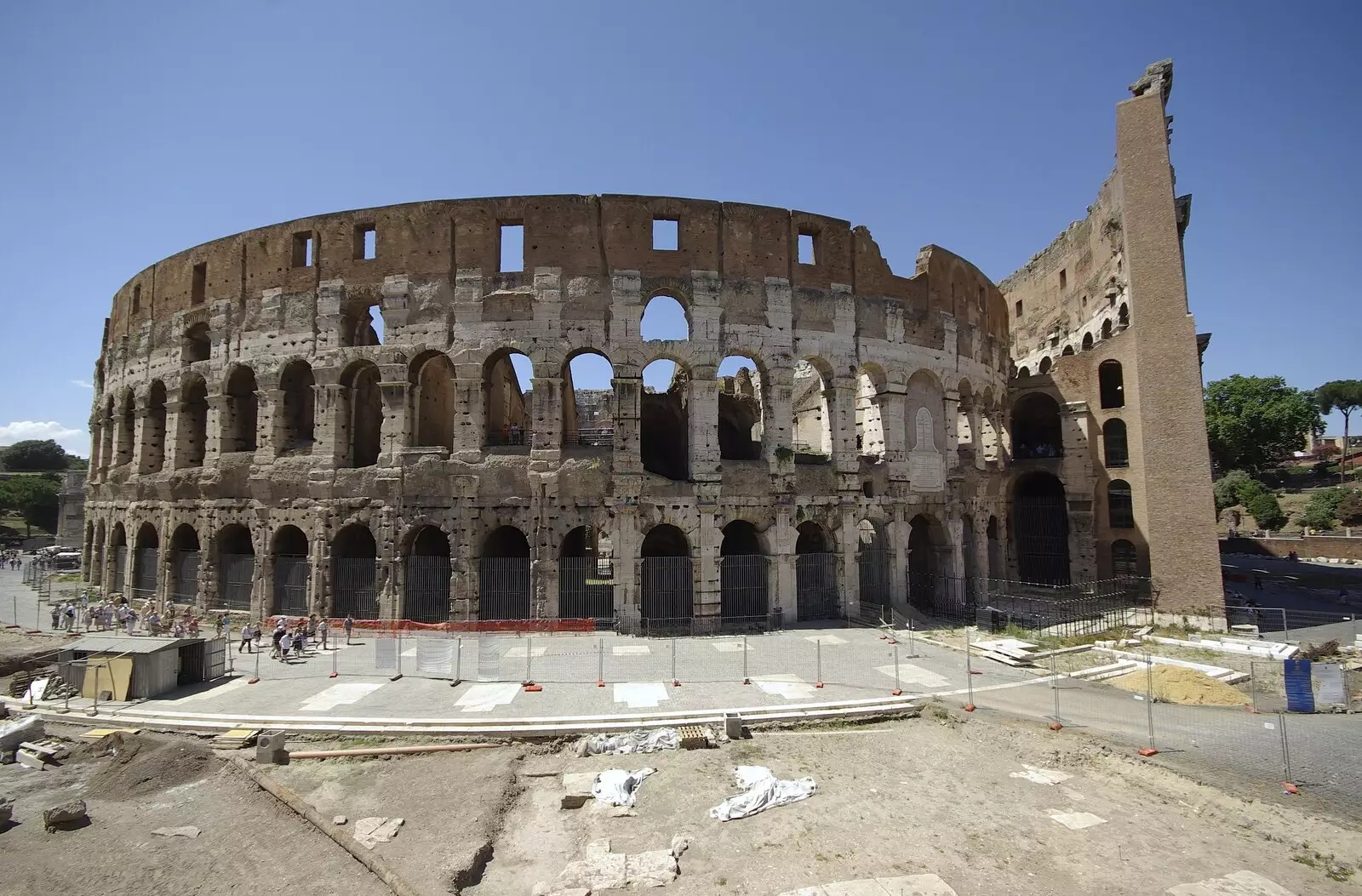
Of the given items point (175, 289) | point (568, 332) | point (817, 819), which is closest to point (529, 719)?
point (817, 819)

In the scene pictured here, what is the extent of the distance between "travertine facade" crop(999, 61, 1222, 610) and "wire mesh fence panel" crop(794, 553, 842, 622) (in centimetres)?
1178

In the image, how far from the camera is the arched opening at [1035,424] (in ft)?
101

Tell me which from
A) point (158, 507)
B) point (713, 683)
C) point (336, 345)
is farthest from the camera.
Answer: point (158, 507)

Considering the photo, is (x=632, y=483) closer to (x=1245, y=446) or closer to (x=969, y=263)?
(x=969, y=263)

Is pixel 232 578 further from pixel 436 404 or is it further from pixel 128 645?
pixel 128 645

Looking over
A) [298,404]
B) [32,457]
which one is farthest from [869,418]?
[32,457]

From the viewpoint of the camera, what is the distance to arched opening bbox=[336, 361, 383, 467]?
2052 cm

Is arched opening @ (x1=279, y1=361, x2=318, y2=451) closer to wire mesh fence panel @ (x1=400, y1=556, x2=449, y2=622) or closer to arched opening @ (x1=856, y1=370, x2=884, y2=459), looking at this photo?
wire mesh fence panel @ (x1=400, y1=556, x2=449, y2=622)

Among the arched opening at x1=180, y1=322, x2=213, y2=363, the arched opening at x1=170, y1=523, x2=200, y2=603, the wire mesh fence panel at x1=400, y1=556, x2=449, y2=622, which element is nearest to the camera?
the wire mesh fence panel at x1=400, y1=556, x2=449, y2=622

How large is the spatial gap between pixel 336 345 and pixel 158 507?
10003 millimetres

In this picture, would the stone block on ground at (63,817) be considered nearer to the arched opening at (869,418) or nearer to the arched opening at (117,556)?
the arched opening at (869,418)

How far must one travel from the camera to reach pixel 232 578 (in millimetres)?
21281

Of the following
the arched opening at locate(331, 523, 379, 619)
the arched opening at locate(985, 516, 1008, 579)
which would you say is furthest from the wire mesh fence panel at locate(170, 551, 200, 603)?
the arched opening at locate(985, 516, 1008, 579)

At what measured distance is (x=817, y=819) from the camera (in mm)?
8086
